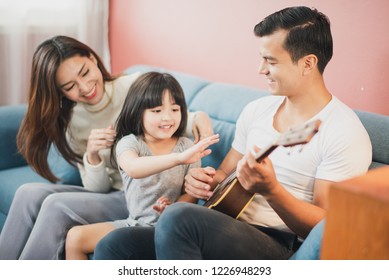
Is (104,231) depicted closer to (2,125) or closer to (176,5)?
(2,125)

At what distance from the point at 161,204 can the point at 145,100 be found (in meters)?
0.32

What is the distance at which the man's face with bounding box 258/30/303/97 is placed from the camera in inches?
51.8

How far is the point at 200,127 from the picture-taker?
1.63m

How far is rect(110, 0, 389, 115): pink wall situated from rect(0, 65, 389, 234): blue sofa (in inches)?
5.6

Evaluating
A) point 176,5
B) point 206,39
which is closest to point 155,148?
point 206,39

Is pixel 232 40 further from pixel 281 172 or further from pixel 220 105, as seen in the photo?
pixel 281 172

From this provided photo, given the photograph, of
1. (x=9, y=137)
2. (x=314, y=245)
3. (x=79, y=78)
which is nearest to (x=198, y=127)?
(x=79, y=78)

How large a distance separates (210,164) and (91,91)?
1.56 feet

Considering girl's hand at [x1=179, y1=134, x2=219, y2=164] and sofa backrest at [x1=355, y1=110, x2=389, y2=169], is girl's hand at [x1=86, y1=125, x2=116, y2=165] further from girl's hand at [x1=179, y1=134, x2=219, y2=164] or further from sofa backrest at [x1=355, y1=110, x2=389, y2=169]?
sofa backrest at [x1=355, y1=110, x2=389, y2=169]

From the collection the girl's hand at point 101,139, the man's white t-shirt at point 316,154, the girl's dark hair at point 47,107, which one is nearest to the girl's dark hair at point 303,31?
the man's white t-shirt at point 316,154

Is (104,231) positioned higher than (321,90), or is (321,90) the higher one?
(321,90)

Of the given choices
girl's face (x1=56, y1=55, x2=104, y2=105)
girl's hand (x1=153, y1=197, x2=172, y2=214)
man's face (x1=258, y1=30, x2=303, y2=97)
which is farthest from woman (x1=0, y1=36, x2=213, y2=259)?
man's face (x1=258, y1=30, x2=303, y2=97)

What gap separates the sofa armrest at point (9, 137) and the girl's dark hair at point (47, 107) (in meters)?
0.27

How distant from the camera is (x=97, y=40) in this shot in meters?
2.79
